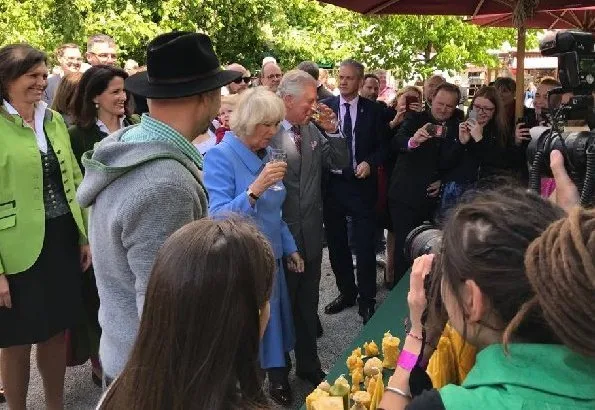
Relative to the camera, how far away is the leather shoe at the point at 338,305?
4.59 meters

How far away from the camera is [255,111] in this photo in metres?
2.83

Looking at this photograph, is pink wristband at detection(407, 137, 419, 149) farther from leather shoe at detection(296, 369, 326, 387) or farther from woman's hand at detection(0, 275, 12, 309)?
woman's hand at detection(0, 275, 12, 309)

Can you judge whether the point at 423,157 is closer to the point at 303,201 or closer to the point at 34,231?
the point at 303,201

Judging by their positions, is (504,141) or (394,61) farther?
(394,61)

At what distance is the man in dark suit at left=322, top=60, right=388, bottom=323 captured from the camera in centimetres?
441

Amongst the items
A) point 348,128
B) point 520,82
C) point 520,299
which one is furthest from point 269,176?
point 520,82

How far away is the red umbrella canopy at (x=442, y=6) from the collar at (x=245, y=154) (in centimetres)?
193

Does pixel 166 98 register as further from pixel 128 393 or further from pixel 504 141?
pixel 504 141

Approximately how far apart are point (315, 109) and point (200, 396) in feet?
8.47

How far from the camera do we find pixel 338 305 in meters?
4.63

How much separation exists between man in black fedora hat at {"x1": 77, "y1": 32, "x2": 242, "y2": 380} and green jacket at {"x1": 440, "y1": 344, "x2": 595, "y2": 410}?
852 millimetres

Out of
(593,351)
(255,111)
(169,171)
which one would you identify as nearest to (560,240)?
(593,351)

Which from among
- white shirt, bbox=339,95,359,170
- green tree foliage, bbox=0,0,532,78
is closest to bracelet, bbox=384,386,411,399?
white shirt, bbox=339,95,359,170

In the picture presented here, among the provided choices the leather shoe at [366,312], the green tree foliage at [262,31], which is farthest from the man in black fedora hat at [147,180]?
the green tree foliage at [262,31]
